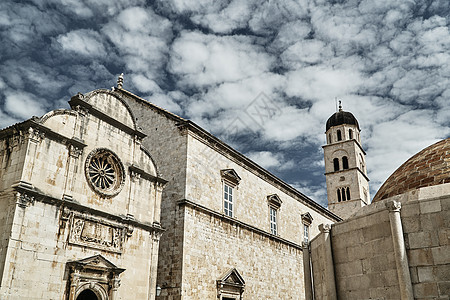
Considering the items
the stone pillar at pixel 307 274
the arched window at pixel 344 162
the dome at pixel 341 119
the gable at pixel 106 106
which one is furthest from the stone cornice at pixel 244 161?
the dome at pixel 341 119

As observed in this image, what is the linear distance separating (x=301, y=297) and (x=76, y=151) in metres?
18.5

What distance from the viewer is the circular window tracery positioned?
13.3 meters

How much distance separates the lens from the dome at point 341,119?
4319 cm

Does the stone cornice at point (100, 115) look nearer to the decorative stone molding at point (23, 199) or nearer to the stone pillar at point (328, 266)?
the decorative stone molding at point (23, 199)

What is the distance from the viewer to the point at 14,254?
33.6 ft

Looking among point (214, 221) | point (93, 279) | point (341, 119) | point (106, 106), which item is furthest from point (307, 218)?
point (93, 279)

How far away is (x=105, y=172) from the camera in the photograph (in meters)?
13.9

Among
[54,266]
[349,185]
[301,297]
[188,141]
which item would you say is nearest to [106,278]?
[54,266]

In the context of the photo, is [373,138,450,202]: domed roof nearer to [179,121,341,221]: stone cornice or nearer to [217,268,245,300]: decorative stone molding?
[217,268,245,300]: decorative stone molding

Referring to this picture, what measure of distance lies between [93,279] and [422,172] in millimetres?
10101

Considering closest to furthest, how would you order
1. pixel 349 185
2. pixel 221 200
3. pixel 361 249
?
pixel 361 249 < pixel 221 200 < pixel 349 185

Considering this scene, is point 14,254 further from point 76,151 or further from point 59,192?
point 76,151

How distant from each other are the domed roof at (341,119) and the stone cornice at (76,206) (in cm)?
3272

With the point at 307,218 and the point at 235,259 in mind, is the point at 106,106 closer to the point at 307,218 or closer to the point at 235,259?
the point at 235,259
